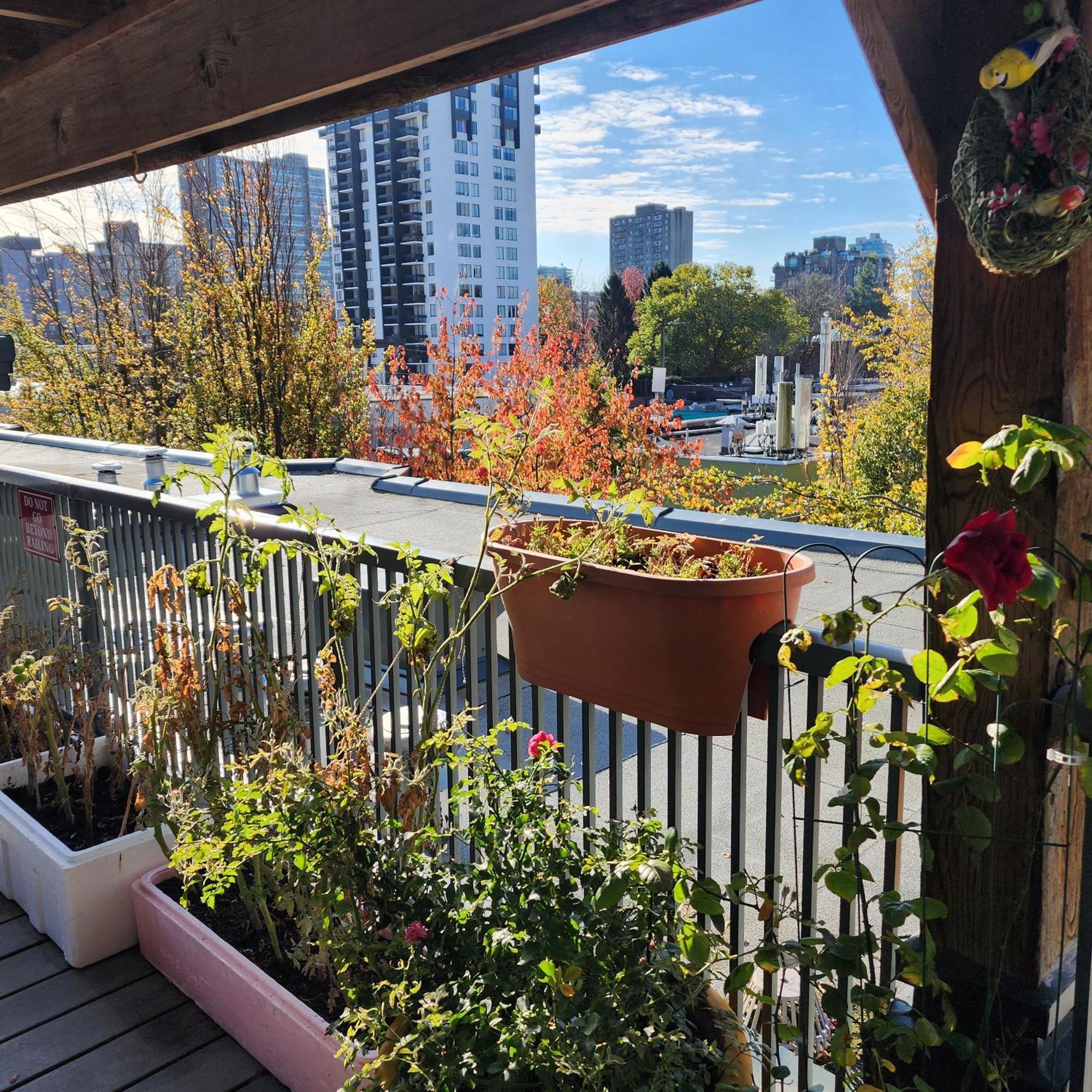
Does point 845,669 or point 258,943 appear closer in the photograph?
point 845,669

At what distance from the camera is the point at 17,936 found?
2379 millimetres

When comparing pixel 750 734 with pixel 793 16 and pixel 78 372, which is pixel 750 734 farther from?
pixel 793 16

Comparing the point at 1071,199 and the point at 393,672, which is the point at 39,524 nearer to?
the point at 393,672

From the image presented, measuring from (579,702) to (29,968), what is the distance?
152cm

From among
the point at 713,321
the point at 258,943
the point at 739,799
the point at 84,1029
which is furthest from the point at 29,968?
the point at 713,321

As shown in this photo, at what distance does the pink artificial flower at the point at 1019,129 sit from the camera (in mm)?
986

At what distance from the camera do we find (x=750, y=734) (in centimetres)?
455

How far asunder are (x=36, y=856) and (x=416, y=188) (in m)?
75.3

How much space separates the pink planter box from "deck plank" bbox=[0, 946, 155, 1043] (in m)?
0.05

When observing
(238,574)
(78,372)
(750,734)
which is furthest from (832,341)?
(238,574)

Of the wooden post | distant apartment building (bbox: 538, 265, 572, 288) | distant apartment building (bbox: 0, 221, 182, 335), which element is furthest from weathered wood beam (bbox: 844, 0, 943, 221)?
distant apartment building (bbox: 538, 265, 572, 288)

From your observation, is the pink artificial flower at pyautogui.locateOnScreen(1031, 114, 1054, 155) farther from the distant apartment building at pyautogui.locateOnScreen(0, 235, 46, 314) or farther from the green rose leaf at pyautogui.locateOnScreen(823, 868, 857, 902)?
the distant apartment building at pyautogui.locateOnScreen(0, 235, 46, 314)

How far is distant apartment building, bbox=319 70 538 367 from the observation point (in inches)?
2810

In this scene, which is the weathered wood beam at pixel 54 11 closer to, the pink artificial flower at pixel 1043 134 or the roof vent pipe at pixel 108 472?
the pink artificial flower at pixel 1043 134
